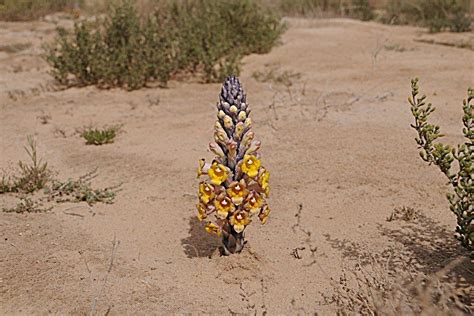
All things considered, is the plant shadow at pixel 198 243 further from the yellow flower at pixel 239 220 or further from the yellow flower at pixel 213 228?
the yellow flower at pixel 239 220

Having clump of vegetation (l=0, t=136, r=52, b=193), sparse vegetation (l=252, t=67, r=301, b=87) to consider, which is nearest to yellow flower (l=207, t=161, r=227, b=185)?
clump of vegetation (l=0, t=136, r=52, b=193)

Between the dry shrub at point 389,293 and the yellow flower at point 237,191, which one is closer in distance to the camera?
the dry shrub at point 389,293

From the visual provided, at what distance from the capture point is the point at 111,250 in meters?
3.62

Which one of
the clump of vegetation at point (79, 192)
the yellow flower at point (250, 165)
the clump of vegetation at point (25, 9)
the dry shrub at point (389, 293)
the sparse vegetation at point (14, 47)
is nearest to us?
the dry shrub at point (389, 293)

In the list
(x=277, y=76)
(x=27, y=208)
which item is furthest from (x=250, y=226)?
(x=277, y=76)

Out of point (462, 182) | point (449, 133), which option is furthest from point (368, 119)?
point (462, 182)

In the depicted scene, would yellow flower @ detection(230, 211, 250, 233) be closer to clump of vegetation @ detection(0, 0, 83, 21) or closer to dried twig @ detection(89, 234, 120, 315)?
dried twig @ detection(89, 234, 120, 315)

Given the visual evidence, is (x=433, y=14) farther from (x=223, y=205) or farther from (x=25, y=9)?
(x=223, y=205)

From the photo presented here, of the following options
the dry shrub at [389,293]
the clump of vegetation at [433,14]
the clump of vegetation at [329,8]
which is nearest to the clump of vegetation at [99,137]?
the dry shrub at [389,293]

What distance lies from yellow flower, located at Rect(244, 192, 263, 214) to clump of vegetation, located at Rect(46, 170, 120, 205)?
1555 mm

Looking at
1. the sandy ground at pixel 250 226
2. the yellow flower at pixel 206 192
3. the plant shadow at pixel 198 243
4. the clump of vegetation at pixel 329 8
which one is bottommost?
the plant shadow at pixel 198 243

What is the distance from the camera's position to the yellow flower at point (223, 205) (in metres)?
3.22

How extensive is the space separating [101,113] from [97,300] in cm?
420

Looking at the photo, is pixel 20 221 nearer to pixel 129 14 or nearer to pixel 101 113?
pixel 101 113
